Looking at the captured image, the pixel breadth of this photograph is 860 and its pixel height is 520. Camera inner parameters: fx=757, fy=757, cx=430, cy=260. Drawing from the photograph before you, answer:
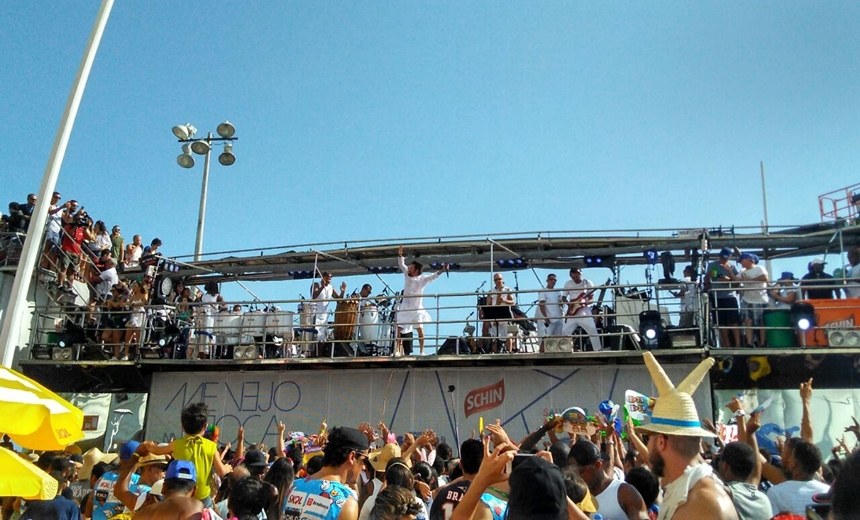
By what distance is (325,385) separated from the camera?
16984 millimetres

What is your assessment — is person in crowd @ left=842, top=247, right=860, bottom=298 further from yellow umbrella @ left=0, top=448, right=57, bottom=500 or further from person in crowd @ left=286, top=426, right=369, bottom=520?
yellow umbrella @ left=0, top=448, right=57, bottom=500

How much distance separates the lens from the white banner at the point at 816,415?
1393 centimetres

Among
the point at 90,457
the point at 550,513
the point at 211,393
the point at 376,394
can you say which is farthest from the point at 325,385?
the point at 550,513

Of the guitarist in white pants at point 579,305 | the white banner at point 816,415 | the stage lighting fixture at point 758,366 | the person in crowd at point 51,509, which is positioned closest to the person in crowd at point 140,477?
the person in crowd at point 51,509

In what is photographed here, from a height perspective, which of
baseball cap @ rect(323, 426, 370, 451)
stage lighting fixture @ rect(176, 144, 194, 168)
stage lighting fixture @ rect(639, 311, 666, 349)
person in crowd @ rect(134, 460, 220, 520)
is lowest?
person in crowd @ rect(134, 460, 220, 520)

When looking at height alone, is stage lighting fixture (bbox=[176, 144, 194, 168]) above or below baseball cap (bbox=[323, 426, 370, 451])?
above

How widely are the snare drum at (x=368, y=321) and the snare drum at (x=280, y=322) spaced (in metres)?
1.56

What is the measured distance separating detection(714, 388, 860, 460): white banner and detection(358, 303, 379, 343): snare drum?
292 inches

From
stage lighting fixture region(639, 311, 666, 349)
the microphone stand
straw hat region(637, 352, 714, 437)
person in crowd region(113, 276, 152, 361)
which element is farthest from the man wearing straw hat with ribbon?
person in crowd region(113, 276, 152, 361)

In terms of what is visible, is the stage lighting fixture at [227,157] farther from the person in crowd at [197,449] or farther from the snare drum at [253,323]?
the person in crowd at [197,449]

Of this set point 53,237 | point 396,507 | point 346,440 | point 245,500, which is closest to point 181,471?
point 245,500

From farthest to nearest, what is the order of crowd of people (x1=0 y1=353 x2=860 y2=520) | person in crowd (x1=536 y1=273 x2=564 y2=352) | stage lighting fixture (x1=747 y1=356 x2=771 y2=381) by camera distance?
person in crowd (x1=536 y1=273 x2=564 y2=352) → stage lighting fixture (x1=747 y1=356 x2=771 y2=381) → crowd of people (x1=0 y1=353 x2=860 y2=520)

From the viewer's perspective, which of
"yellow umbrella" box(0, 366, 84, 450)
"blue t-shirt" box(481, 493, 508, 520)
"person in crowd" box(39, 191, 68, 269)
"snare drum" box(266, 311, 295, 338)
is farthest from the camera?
"person in crowd" box(39, 191, 68, 269)

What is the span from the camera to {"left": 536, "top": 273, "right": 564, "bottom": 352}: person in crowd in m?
15.8
